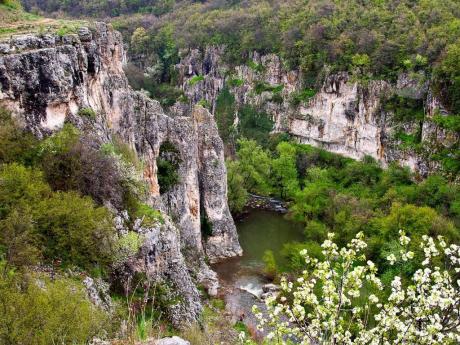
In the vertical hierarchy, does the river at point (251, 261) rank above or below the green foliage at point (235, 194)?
below

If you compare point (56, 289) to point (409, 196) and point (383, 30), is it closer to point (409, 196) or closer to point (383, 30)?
point (409, 196)

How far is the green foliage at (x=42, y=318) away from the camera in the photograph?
1052 cm

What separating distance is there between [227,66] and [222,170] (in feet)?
145

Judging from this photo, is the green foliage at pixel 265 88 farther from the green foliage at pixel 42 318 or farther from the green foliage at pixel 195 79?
the green foliage at pixel 42 318

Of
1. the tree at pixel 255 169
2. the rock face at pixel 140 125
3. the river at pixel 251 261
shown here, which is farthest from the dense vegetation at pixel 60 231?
the tree at pixel 255 169

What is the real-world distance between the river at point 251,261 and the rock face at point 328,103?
1708cm

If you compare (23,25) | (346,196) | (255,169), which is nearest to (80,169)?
(23,25)

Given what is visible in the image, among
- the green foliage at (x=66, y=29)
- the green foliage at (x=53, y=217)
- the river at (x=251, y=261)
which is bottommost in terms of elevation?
the river at (x=251, y=261)

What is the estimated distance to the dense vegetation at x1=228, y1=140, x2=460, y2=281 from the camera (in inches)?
1444

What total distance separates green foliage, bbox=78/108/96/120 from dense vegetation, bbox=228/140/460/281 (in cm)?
1708

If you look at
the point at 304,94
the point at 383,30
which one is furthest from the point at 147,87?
the point at 383,30

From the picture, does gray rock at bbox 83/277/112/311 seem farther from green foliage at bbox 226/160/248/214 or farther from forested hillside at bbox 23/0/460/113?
forested hillside at bbox 23/0/460/113

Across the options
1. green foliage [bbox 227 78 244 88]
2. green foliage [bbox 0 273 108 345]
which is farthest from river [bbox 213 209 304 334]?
green foliage [bbox 227 78 244 88]

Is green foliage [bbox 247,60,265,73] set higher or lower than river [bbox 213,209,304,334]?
higher
